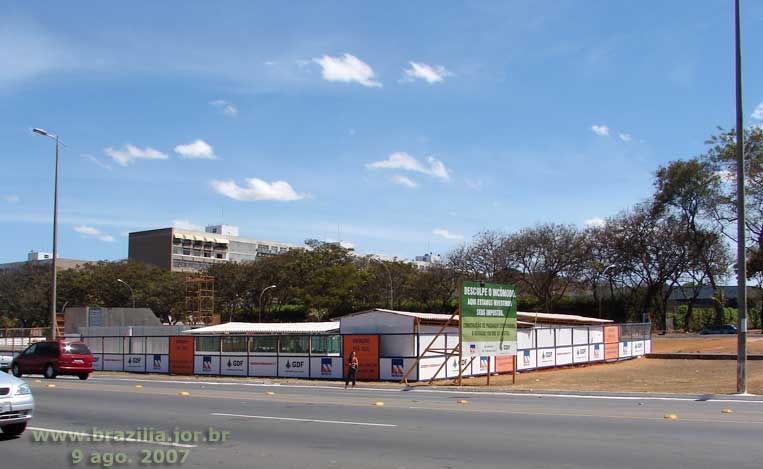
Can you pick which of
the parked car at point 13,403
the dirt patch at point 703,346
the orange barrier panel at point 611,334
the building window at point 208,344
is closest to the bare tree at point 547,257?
the dirt patch at point 703,346

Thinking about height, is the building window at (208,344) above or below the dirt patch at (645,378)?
above

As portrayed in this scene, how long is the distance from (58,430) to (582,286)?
6982cm

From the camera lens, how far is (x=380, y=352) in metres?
32.7

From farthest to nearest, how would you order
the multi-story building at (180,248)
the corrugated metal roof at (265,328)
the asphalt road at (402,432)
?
1. the multi-story building at (180,248)
2. the corrugated metal roof at (265,328)
3. the asphalt road at (402,432)

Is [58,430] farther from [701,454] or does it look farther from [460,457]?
[701,454]

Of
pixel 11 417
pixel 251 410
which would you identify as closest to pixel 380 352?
pixel 251 410

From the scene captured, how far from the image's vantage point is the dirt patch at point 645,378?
1018 inches

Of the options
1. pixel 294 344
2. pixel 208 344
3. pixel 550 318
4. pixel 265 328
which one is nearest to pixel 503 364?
pixel 294 344

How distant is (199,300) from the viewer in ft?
284

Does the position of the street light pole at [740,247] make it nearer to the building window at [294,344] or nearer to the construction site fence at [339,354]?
the construction site fence at [339,354]

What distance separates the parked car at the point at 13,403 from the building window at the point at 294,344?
75.3 ft

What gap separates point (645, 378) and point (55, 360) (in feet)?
83.6

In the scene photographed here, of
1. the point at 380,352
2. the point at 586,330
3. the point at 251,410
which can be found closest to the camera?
the point at 251,410

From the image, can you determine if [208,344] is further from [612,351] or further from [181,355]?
[612,351]
